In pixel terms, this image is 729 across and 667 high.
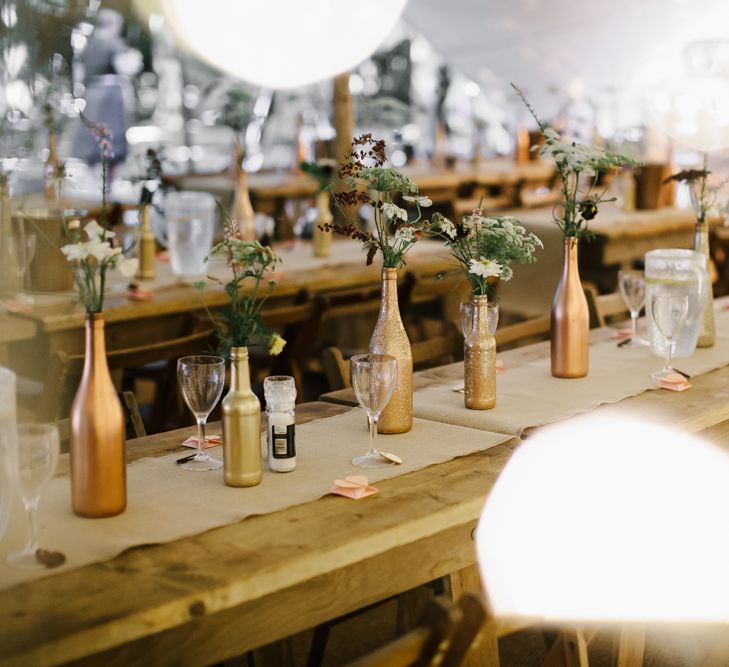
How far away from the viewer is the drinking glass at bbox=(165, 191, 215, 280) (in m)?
3.83

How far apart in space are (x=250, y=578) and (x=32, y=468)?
0.31 meters

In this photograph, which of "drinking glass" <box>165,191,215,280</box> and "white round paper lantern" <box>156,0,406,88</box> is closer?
"drinking glass" <box>165,191,215,280</box>

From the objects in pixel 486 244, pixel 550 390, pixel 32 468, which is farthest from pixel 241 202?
pixel 32 468

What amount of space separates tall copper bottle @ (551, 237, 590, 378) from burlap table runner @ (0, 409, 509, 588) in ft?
1.56

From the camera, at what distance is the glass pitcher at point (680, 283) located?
8.59 ft

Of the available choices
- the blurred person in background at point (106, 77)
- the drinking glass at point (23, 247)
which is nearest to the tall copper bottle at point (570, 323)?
the drinking glass at point (23, 247)

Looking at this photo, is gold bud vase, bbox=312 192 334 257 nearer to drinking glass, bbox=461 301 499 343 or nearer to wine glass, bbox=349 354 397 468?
drinking glass, bbox=461 301 499 343

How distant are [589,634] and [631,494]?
25cm

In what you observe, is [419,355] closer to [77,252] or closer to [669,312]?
[669,312]

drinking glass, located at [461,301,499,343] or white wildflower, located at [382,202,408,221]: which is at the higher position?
white wildflower, located at [382,202,408,221]

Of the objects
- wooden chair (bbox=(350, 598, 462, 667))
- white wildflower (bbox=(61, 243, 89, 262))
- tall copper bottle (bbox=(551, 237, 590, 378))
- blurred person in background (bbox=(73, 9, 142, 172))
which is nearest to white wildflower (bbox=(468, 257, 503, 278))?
tall copper bottle (bbox=(551, 237, 590, 378))

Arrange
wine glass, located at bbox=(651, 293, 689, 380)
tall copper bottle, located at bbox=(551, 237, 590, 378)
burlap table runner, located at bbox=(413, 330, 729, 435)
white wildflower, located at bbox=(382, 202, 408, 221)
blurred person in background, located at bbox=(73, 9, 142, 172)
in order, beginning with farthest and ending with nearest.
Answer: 1. blurred person in background, located at bbox=(73, 9, 142, 172)
2. tall copper bottle, located at bbox=(551, 237, 590, 378)
3. wine glass, located at bbox=(651, 293, 689, 380)
4. burlap table runner, located at bbox=(413, 330, 729, 435)
5. white wildflower, located at bbox=(382, 202, 408, 221)

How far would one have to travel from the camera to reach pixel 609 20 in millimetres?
7863

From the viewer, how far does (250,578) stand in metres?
1.43
